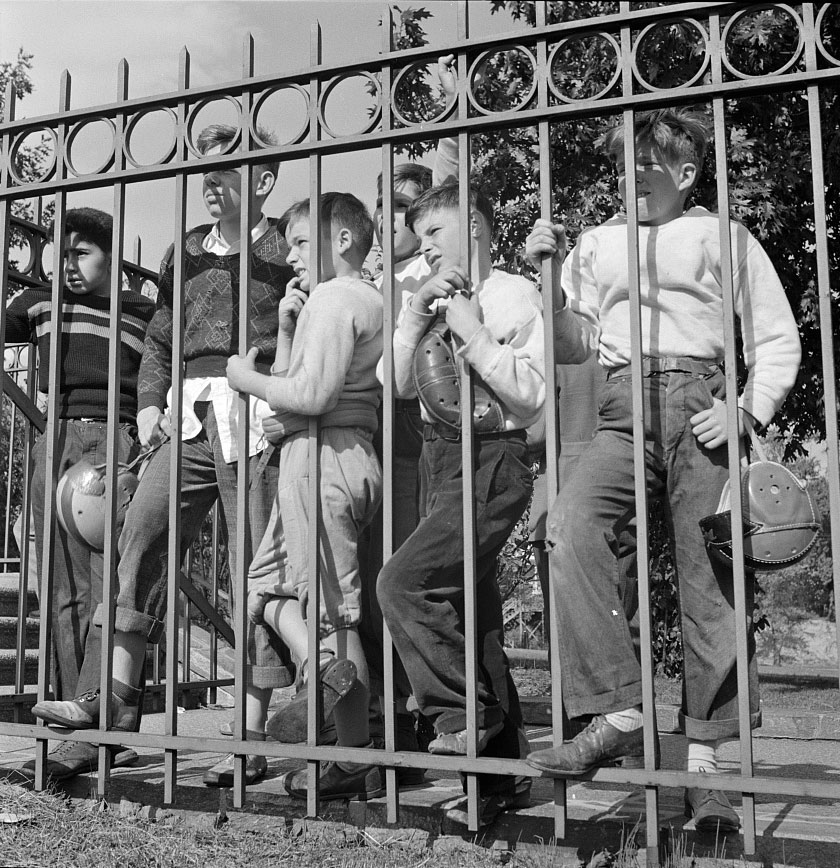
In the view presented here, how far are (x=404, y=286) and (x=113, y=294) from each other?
38.9 inches

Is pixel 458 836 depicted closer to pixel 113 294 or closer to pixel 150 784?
pixel 150 784

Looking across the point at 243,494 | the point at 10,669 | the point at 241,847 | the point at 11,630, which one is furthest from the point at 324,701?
the point at 11,630

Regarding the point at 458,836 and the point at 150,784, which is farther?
the point at 150,784

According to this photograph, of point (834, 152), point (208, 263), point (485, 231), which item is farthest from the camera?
point (834, 152)

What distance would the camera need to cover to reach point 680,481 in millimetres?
2949

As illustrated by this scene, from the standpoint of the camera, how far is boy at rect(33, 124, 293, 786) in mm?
3684

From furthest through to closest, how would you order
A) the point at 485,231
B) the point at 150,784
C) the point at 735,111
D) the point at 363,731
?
the point at 735,111 < the point at 150,784 < the point at 485,231 < the point at 363,731

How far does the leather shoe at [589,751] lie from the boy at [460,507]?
0.88ft

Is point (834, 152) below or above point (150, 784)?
above

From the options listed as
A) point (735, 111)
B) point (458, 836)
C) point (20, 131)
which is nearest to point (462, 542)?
point (458, 836)

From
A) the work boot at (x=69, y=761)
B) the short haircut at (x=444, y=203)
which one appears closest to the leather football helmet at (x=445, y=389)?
the short haircut at (x=444, y=203)

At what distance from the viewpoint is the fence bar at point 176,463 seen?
3.23 m

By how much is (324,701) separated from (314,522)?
506 mm

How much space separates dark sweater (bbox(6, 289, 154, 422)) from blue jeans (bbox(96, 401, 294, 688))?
603 mm
